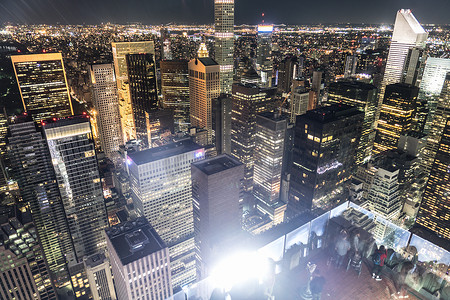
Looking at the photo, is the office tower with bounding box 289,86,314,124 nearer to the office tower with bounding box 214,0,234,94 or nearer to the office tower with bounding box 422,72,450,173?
the office tower with bounding box 214,0,234,94

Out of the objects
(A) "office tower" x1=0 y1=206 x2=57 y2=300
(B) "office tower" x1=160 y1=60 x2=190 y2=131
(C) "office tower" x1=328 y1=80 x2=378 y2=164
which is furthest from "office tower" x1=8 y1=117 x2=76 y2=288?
(C) "office tower" x1=328 y1=80 x2=378 y2=164

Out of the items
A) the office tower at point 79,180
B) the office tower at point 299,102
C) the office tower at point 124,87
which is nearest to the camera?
the office tower at point 79,180

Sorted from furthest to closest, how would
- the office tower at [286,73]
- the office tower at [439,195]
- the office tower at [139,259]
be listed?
the office tower at [286,73], the office tower at [439,195], the office tower at [139,259]

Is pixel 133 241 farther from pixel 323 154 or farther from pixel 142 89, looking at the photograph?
pixel 142 89

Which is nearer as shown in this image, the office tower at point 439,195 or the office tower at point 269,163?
the office tower at point 439,195

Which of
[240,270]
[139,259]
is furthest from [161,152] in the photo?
[240,270]

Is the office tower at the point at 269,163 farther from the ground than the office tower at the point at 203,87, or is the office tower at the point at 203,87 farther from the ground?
the office tower at the point at 203,87

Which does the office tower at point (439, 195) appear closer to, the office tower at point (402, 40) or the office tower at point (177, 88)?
the office tower at point (402, 40)

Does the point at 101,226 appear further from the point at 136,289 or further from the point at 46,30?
the point at 46,30

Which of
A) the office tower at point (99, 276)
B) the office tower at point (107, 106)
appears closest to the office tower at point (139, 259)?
the office tower at point (99, 276)
